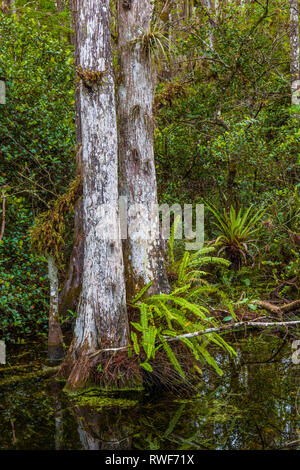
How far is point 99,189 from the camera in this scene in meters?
4.84

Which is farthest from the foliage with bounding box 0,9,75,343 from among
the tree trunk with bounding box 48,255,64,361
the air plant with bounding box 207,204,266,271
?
the air plant with bounding box 207,204,266,271

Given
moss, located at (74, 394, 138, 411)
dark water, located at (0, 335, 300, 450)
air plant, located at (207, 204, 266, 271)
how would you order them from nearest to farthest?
1. dark water, located at (0, 335, 300, 450)
2. moss, located at (74, 394, 138, 411)
3. air plant, located at (207, 204, 266, 271)

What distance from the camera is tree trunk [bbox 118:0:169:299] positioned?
5.63 metres

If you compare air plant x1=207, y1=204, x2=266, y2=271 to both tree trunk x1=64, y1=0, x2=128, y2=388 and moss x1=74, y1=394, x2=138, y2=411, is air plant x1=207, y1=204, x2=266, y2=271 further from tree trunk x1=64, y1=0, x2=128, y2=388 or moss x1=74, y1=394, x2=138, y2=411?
moss x1=74, y1=394, x2=138, y2=411

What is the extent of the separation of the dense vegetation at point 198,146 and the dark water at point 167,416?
4.39 ft

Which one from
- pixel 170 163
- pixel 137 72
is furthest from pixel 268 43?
pixel 137 72

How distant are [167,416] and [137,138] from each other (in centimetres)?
341

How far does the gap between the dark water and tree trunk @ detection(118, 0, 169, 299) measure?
1.60 metres

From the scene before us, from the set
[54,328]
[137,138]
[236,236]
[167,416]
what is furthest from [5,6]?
[167,416]

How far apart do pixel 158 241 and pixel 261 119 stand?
3.97m

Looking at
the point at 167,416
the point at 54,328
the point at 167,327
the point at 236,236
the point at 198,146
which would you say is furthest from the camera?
the point at 198,146

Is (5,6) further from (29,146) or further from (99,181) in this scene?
(99,181)
